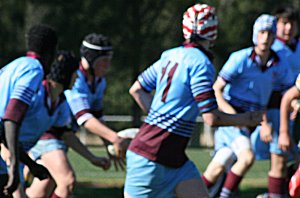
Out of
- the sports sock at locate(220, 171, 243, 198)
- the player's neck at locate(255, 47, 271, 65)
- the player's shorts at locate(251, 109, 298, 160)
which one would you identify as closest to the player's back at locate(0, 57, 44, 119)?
the player's neck at locate(255, 47, 271, 65)

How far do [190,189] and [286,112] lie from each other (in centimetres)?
110

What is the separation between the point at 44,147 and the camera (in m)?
9.48

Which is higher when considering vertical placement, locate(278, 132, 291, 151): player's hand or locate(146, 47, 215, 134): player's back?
locate(146, 47, 215, 134): player's back

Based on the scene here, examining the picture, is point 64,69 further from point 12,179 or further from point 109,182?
point 109,182

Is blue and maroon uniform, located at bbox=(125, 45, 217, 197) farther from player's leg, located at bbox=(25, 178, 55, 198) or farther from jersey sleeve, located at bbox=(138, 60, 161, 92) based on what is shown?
player's leg, located at bbox=(25, 178, 55, 198)

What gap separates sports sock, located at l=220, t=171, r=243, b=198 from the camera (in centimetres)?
1065

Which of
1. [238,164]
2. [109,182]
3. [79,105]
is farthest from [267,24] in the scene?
[109,182]

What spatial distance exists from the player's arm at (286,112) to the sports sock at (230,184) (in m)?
1.80

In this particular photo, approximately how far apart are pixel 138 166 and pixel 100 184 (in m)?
7.90

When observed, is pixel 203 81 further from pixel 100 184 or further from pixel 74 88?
pixel 100 184

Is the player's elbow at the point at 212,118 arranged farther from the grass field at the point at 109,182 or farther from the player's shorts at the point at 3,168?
the grass field at the point at 109,182

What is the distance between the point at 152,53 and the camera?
91.9 ft

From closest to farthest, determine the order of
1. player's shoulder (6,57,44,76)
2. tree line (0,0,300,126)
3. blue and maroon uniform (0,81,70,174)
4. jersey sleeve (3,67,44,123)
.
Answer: jersey sleeve (3,67,44,123) < player's shoulder (6,57,44,76) < blue and maroon uniform (0,81,70,174) < tree line (0,0,300,126)

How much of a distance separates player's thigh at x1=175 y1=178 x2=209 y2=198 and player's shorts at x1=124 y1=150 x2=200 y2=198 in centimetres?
3
